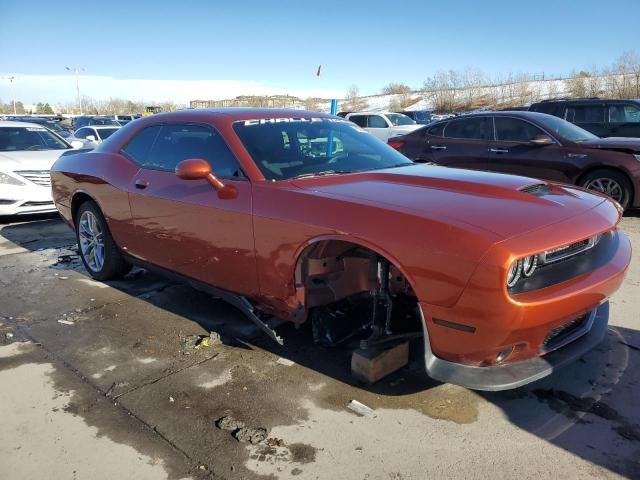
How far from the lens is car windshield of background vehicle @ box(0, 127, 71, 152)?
836 cm

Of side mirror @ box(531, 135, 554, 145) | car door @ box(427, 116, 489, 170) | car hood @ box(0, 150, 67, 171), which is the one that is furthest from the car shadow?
car door @ box(427, 116, 489, 170)

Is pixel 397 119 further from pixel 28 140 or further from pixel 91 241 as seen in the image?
pixel 91 241

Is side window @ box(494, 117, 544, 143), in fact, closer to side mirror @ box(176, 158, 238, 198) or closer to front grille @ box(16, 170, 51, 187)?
side mirror @ box(176, 158, 238, 198)

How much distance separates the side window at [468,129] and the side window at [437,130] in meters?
0.08

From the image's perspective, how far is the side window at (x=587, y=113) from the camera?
10.5m

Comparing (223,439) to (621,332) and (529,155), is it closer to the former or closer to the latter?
(621,332)

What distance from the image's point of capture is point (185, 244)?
11.9 ft

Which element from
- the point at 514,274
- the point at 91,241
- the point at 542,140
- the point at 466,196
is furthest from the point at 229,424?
the point at 542,140

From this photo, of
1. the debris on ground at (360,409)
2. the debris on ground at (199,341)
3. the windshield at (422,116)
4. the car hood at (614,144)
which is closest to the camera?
the debris on ground at (360,409)

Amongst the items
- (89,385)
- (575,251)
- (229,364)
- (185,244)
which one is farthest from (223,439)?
(575,251)

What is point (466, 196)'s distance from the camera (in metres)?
2.78

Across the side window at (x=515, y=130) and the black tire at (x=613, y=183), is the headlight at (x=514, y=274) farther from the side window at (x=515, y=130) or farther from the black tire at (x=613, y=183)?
the side window at (x=515, y=130)

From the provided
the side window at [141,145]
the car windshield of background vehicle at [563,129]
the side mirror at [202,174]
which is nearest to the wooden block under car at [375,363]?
the side mirror at [202,174]

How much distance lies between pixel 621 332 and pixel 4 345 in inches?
171
